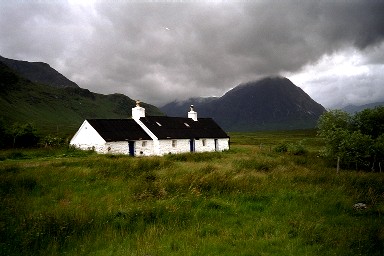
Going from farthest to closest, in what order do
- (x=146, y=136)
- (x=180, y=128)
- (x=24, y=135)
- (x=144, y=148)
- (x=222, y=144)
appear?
(x=222, y=144)
(x=180, y=128)
(x=146, y=136)
(x=144, y=148)
(x=24, y=135)

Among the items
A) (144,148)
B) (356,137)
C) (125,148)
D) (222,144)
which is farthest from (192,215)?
(222,144)

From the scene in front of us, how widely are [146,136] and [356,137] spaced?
26.7m

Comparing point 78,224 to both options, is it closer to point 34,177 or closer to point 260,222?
point 260,222

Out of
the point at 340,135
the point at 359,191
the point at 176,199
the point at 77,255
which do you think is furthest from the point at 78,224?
the point at 340,135

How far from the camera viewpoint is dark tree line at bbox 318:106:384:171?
89.8 ft

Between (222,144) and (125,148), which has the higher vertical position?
(125,148)

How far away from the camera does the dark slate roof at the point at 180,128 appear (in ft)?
152

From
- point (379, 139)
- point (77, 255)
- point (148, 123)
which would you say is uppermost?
point (148, 123)

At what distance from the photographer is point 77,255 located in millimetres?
7766

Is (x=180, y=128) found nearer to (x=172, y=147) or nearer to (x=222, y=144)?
(x=172, y=147)

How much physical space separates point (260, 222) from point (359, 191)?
6.93 m

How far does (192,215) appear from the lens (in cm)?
1055

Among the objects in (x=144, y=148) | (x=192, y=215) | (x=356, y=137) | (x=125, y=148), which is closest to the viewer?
(x=192, y=215)

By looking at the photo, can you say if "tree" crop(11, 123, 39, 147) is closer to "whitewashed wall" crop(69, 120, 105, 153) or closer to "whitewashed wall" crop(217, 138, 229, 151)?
"whitewashed wall" crop(69, 120, 105, 153)
